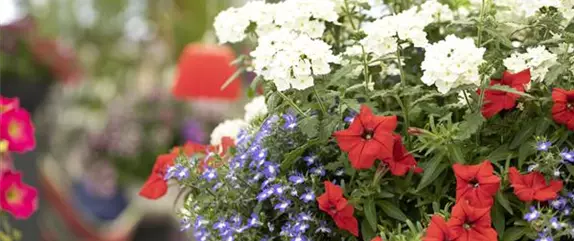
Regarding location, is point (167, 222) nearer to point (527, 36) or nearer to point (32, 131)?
point (32, 131)

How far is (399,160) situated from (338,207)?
0.09 m

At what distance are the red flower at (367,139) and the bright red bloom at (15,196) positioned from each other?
0.68 m

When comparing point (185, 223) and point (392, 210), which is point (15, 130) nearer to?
point (185, 223)

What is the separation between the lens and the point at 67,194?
164 inches

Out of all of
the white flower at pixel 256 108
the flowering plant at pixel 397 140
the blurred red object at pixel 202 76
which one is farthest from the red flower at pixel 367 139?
the blurred red object at pixel 202 76

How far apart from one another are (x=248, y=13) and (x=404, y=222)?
38 cm

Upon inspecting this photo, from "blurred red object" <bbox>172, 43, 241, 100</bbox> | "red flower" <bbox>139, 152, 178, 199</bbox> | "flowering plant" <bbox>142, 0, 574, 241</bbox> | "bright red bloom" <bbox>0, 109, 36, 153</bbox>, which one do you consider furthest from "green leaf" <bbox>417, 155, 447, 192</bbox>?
"blurred red object" <bbox>172, 43, 241, 100</bbox>

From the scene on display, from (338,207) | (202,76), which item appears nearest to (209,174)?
(338,207)

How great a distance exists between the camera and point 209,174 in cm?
121

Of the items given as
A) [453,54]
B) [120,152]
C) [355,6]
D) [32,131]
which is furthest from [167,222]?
[453,54]

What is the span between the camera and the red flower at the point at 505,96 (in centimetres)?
110

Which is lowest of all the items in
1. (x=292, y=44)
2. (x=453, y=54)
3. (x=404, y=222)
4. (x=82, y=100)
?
(x=404, y=222)

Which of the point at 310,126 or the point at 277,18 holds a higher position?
the point at 277,18

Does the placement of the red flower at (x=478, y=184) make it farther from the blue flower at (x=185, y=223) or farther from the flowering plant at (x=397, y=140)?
the blue flower at (x=185, y=223)
